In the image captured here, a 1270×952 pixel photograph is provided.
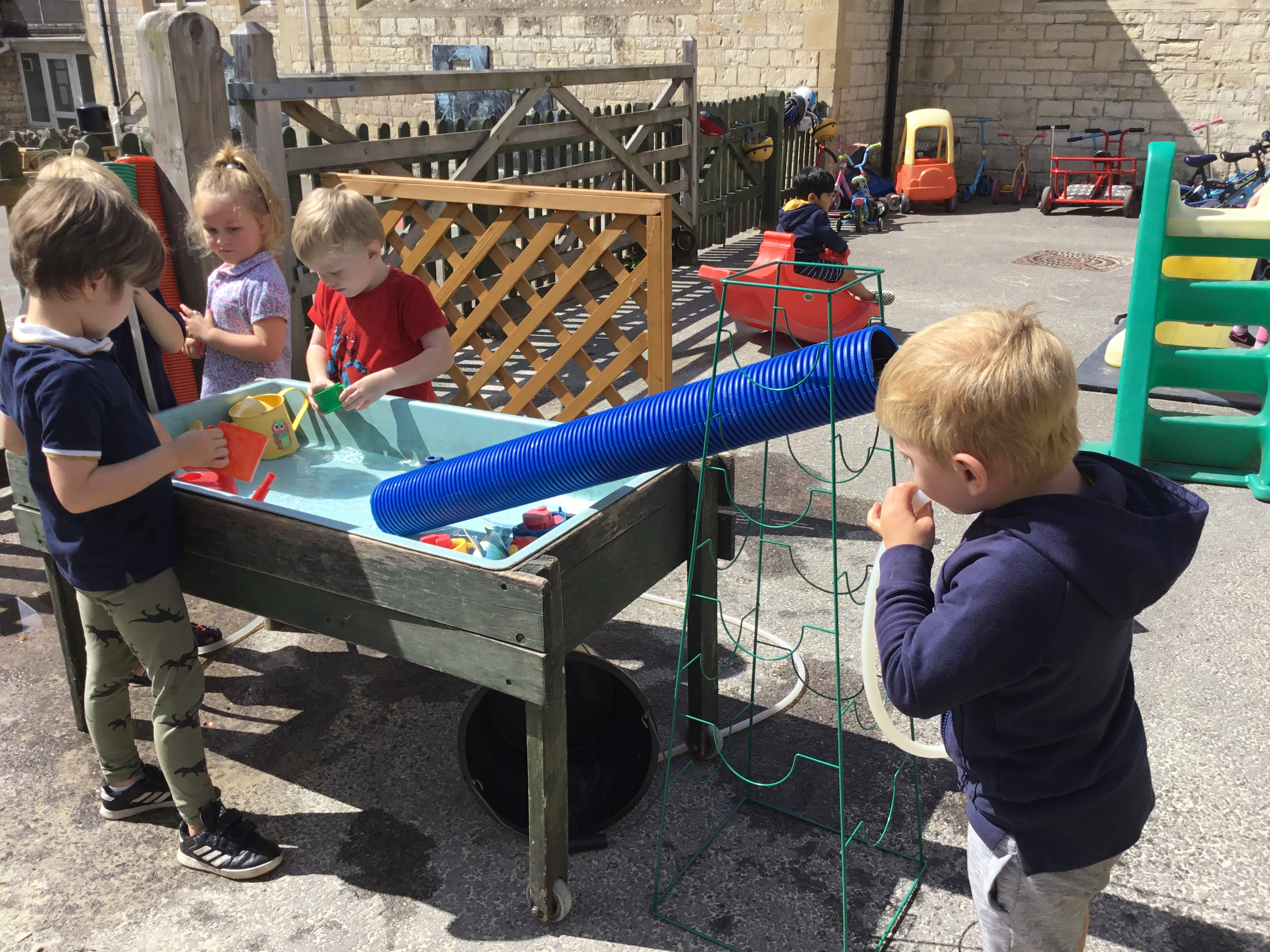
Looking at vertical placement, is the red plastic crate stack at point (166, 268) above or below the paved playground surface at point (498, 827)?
above

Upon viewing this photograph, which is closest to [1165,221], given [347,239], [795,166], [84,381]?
[347,239]

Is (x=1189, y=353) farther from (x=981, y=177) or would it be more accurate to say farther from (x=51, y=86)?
(x=51, y=86)

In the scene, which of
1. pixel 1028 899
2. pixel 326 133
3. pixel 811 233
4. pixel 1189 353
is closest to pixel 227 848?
pixel 1028 899

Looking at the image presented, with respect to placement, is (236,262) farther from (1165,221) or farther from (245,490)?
(1165,221)

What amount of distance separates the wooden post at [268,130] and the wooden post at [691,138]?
5.43 m

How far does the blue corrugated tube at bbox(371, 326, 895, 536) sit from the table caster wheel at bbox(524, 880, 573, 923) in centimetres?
84

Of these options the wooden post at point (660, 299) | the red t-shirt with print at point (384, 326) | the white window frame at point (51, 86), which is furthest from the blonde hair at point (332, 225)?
the white window frame at point (51, 86)

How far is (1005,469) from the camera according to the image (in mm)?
1434

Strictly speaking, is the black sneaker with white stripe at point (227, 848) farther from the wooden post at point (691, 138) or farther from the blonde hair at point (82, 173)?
the wooden post at point (691, 138)

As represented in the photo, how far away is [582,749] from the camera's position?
268cm

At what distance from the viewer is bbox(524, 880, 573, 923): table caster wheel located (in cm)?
224

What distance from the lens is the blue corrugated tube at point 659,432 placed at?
1.83m

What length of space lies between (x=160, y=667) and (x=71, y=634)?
0.65m

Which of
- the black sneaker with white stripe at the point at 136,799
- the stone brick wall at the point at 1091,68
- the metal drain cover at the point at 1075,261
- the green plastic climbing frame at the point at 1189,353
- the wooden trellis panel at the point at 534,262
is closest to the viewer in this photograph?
A: the black sneaker with white stripe at the point at 136,799
